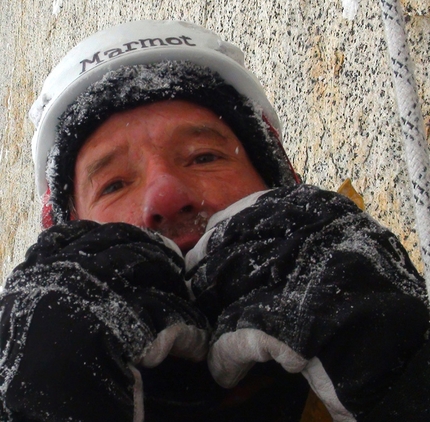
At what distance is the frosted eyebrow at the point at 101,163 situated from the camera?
2.91 feet

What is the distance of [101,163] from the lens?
2.97 feet

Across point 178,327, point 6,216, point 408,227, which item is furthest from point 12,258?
point 178,327

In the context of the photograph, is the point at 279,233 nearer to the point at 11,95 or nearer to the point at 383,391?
the point at 383,391

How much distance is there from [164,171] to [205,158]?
0.37 feet

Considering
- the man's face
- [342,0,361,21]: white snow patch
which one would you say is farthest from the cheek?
[342,0,361,21]: white snow patch

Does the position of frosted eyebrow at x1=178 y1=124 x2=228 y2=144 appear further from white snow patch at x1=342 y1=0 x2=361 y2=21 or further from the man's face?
white snow patch at x1=342 y1=0 x2=361 y2=21

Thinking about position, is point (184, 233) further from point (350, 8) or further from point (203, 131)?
point (350, 8)

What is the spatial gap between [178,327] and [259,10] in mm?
1051

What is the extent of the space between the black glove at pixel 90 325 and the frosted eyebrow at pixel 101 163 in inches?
13.5

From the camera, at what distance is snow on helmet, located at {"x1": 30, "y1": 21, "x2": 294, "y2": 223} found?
0.99 metres

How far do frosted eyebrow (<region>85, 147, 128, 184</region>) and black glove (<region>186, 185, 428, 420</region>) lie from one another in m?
0.36

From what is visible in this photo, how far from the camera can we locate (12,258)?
278 centimetres

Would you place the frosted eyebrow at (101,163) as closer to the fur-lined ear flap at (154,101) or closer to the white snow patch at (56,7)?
the fur-lined ear flap at (154,101)

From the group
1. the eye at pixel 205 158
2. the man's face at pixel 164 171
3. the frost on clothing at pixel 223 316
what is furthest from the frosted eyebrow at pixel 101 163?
the frost on clothing at pixel 223 316
